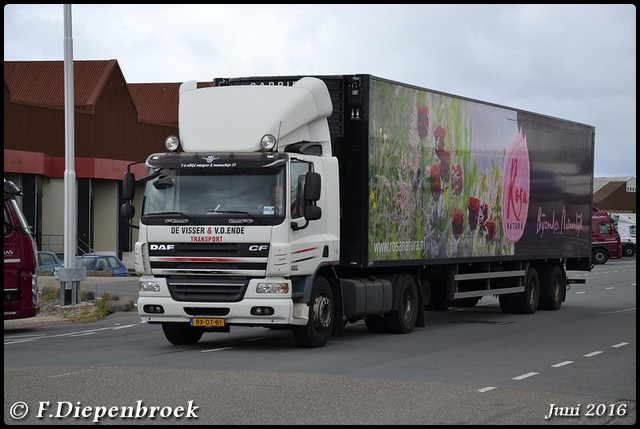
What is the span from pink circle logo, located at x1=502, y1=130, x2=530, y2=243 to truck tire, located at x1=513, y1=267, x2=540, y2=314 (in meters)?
1.44

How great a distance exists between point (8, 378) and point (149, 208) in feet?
13.6

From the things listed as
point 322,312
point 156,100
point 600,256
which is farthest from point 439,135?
point 156,100

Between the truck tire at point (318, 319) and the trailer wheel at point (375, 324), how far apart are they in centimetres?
250

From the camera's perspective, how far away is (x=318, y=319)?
17.2m

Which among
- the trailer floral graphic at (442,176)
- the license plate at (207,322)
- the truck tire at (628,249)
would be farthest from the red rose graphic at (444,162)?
the truck tire at (628,249)

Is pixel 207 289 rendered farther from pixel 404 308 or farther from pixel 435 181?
pixel 435 181

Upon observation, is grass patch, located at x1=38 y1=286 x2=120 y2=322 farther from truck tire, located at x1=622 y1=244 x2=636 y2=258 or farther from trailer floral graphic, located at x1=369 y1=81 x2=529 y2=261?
truck tire, located at x1=622 y1=244 x2=636 y2=258

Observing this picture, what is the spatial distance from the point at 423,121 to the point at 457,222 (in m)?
2.45

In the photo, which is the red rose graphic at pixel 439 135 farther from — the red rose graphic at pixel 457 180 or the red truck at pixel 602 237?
the red truck at pixel 602 237

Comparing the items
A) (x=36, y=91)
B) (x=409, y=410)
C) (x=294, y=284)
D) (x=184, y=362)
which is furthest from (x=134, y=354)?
(x=36, y=91)

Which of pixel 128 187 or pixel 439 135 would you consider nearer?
pixel 128 187

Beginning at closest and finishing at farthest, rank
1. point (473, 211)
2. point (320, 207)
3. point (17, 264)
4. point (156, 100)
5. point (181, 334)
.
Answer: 1. point (320, 207)
2. point (181, 334)
3. point (17, 264)
4. point (473, 211)
5. point (156, 100)

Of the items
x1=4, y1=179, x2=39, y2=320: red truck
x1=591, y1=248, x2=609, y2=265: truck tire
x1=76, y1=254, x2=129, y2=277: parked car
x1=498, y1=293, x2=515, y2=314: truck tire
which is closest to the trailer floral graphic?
x1=498, y1=293, x2=515, y2=314: truck tire

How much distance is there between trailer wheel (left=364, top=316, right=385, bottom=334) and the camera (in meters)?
20.0
